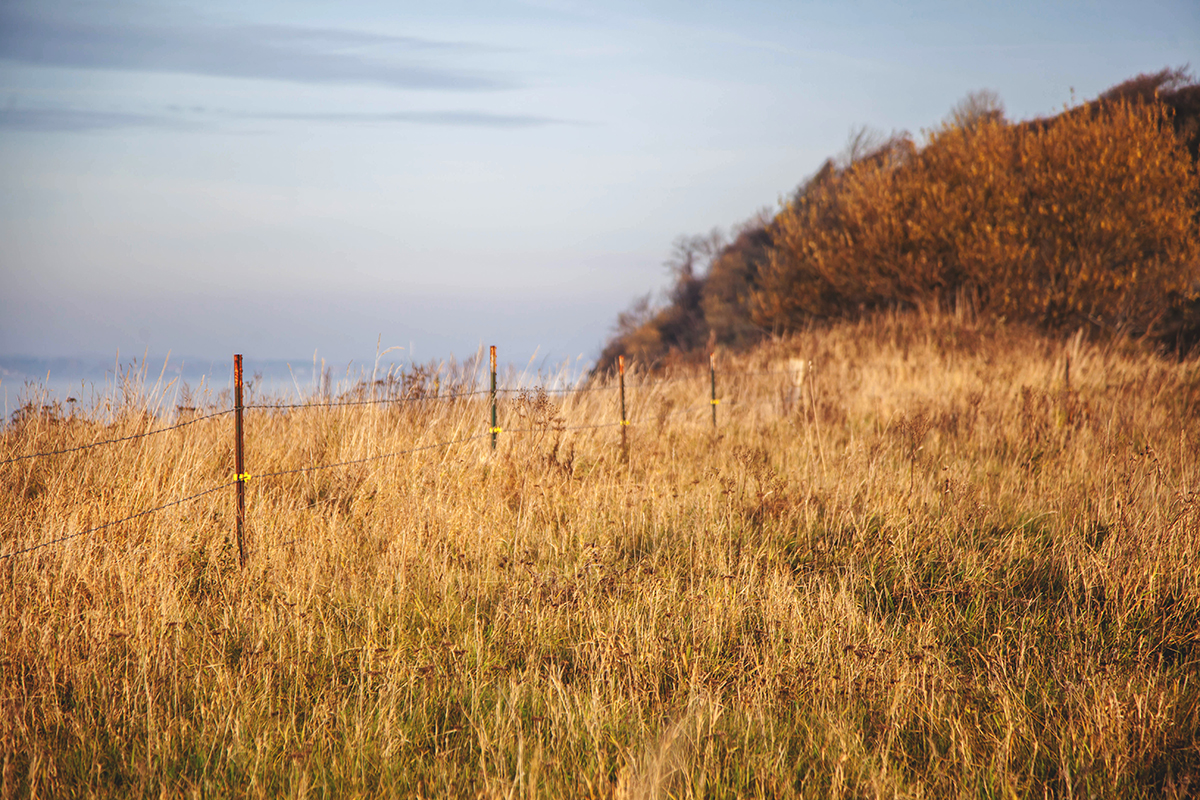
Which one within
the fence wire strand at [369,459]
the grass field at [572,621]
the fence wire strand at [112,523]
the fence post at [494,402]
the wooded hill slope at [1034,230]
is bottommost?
the grass field at [572,621]

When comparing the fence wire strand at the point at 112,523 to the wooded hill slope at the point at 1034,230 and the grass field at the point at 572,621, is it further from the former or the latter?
the wooded hill slope at the point at 1034,230

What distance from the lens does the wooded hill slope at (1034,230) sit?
15.9 m

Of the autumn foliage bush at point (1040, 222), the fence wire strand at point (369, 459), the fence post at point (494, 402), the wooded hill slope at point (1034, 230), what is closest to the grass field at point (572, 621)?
the fence wire strand at point (369, 459)

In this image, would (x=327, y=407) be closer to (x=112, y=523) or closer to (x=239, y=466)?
(x=239, y=466)

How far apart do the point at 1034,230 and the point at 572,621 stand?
1740 centimetres

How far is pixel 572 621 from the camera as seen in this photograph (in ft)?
11.9

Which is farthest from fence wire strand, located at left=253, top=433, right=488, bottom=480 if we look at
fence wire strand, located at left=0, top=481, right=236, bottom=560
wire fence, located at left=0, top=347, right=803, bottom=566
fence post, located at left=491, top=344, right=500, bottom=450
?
fence wire strand, located at left=0, top=481, right=236, bottom=560

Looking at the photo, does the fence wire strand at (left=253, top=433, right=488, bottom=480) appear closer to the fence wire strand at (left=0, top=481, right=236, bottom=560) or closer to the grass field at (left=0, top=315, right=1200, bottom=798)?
the grass field at (left=0, top=315, right=1200, bottom=798)

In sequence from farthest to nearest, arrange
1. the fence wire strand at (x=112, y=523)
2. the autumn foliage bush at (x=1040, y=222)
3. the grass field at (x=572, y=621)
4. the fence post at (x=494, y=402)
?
1. the autumn foliage bush at (x=1040, y=222)
2. the fence post at (x=494, y=402)
3. the fence wire strand at (x=112, y=523)
4. the grass field at (x=572, y=621)

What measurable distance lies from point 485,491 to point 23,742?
3266mm

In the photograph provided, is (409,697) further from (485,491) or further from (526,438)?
(526,438)

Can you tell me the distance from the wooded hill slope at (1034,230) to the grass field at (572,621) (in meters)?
9.31

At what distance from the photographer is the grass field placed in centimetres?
257

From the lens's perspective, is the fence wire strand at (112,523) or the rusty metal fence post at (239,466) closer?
the fence wire strand at (112,523)
